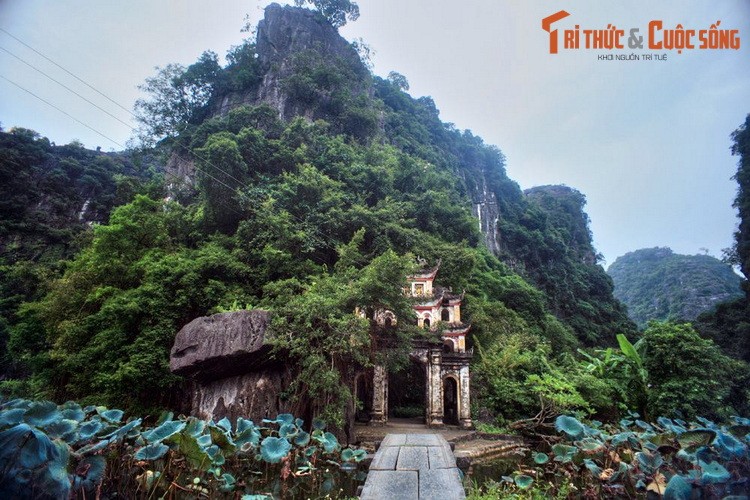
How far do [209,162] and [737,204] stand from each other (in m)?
30.1

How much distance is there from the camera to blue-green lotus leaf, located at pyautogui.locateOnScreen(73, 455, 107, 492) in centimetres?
246

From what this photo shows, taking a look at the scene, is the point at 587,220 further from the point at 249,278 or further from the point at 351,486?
the point at 351,486

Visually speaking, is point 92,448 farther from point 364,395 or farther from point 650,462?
point 364,395

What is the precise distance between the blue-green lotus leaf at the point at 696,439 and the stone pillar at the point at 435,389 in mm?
9131

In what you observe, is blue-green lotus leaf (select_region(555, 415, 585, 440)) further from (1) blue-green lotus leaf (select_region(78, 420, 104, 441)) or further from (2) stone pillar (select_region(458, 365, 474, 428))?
(2) stone pillar (select_region(458, 365, 474, 428))

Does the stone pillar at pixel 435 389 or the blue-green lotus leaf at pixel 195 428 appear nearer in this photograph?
the blue-green lotus leaf at pixel 195 428

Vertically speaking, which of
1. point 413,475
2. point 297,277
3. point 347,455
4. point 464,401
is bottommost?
point 464,401

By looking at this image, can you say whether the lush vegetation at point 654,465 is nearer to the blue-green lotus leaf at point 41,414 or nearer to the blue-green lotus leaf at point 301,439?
the blue-green lotus leaf at point 301,439

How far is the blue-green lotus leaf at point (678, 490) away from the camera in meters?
2.06

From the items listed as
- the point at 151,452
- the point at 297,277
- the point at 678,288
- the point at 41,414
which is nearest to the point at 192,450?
the point at 151,452

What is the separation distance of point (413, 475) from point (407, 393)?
12825mm

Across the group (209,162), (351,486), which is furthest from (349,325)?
(209,162)

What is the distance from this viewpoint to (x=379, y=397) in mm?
11617

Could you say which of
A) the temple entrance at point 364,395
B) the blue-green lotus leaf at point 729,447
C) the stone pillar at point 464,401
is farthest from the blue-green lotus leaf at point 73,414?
Result: the stone pillar at point 464,401
